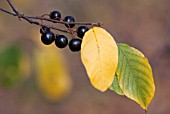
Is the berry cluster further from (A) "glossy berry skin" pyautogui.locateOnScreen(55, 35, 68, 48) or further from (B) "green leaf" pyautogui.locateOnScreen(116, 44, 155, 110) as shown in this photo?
(B) "green leaf" pyautogui.locateOnScreen(116, 44, 155, 110)

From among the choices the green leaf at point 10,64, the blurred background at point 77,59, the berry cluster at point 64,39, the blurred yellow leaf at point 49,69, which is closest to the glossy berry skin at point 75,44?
the berry cluster at point 64,39

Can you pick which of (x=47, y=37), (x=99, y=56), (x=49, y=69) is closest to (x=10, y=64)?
(x=49, y=69)

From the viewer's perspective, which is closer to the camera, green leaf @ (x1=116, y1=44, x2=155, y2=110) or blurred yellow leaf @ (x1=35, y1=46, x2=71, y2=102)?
green leaf @ (x1=116, y1=44, x2=155, y2=110)

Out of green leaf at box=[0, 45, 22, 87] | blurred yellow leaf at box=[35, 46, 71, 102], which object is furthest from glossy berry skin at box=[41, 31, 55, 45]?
blurred yellow leaf at box=[35, 46, 71, 102]

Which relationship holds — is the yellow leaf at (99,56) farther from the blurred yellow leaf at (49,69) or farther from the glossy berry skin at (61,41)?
the blurred yellow leaf at (49,69)

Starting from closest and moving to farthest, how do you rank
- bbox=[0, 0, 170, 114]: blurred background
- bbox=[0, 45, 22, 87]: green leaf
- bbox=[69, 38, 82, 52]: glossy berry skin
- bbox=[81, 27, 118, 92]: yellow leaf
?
bbox=[81, 27, 118, 92]: yellow leaf → bbox=[69, 38, 82, 52]: glossy berry skin → bbox=[0, 45, 22, 87]: green leaf → bbox=[0, 0, 170, 114]: blurred background

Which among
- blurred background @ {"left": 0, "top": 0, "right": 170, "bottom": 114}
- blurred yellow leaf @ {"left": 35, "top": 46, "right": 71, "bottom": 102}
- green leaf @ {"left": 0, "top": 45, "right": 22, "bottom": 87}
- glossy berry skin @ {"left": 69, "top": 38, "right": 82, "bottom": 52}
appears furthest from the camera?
blurred background @ {"left": 0, "top": 0, "right": 170, "bottom": 114}

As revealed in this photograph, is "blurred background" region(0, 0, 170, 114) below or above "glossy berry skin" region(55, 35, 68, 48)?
above
